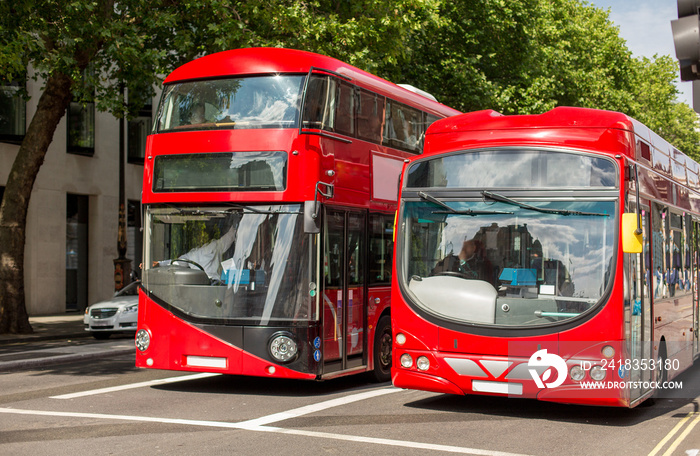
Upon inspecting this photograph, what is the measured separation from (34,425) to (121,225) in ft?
64.6

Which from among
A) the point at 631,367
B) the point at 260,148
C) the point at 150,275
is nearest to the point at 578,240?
the point at 631,367

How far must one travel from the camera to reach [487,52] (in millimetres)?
30156

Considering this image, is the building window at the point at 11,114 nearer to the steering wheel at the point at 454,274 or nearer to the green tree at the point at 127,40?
the green tree at the point at 127,40

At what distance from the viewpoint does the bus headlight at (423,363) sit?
930cm

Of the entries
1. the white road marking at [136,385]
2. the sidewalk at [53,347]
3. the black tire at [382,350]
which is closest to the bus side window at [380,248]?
the black tire at [382,350]

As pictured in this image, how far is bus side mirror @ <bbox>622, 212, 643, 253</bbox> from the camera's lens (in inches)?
336

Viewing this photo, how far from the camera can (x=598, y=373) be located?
27.9 ft

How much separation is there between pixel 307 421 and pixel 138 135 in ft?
85.4

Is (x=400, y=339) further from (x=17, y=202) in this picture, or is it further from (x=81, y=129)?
(x=81, y=129)

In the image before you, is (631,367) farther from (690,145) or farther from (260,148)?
(690,145)

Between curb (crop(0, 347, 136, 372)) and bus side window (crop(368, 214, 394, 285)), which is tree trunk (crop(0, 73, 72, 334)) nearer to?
curb (crop(0, 347, 136, 372))

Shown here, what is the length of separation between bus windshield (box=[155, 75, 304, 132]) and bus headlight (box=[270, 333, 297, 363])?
2.55 metres

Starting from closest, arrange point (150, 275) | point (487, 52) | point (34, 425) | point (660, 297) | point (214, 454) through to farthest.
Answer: point (214, 454) < point (34, 425) < point (660, 297) < point (150, 275) < point (487, 52)

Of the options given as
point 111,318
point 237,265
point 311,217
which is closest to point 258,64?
point 311,217
